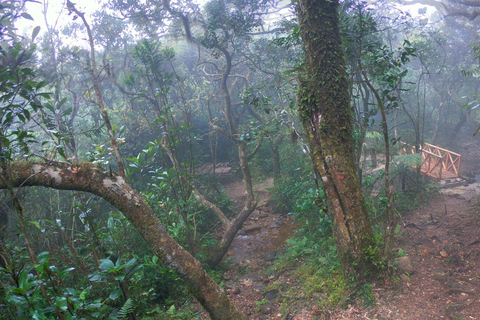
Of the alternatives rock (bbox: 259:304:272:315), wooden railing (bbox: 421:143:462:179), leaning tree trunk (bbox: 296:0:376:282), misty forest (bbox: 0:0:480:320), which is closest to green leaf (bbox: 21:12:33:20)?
misty forest (bbox: 0:0:480:320)

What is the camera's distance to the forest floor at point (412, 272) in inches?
142

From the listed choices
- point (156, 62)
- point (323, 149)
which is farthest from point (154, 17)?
point (323, 149)

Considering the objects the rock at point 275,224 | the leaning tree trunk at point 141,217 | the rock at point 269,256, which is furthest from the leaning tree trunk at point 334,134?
the rock at point 275,224

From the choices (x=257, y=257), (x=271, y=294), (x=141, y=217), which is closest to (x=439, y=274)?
(x=271, y=294)

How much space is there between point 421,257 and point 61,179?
4.95 metres

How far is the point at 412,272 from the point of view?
13.9 feet

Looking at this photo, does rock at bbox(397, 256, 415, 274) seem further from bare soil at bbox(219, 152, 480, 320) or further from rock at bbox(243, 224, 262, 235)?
rock at bbox(243, 224, 262, 235)

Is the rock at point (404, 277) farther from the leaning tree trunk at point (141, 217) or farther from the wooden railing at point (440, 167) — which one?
the wooden railing at point (440, 167)

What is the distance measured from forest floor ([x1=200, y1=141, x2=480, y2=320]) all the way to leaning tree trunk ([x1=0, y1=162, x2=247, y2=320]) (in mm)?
1175

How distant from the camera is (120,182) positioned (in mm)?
3336

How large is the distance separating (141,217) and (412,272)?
3.56 m

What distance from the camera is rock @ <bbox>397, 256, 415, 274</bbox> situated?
4.18 meters

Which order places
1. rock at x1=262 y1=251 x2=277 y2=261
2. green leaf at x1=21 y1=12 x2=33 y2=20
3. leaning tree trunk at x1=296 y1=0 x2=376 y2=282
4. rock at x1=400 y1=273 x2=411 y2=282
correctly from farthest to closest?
1. rock at x1=262 y1=251 x2=277 y2=261
2. green leaf at x1=21 y1=12 x2=33 y2=20
3. rock at x1=400 y1=273 x2=411 y2=282
4. leaning tree trunk at x1=296 y1=0 x2=376 y2=282

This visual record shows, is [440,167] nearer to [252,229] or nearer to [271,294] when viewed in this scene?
[252,229]
